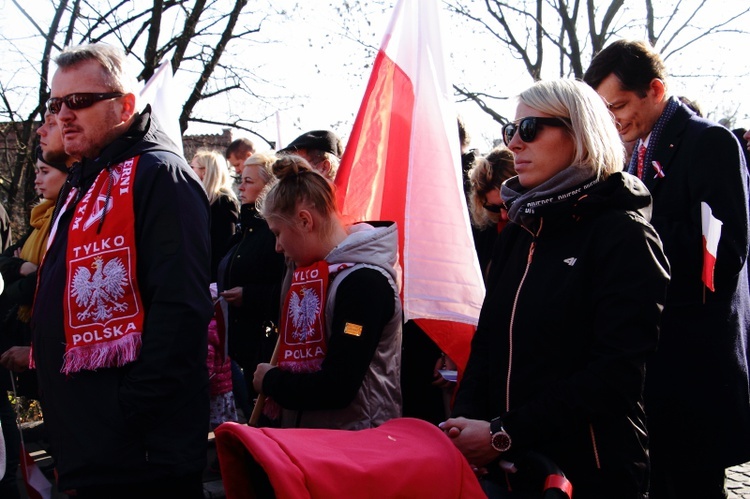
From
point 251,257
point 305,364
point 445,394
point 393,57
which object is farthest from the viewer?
point 251,257

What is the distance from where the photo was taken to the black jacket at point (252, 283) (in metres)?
4.14

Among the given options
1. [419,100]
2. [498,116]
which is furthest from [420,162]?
[498,116]

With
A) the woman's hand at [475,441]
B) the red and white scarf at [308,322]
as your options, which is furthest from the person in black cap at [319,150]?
the woman's hand at [475,441]

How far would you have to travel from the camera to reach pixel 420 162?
3.46 meters

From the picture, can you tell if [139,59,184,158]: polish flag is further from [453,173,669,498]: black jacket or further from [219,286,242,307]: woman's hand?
[453,173,669,498]: black jacket

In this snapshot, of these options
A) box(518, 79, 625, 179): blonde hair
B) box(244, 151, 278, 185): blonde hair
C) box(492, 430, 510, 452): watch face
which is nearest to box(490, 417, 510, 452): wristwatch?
box(492, 430, 510, 452): watch face

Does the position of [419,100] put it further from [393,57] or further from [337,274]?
[337,274]

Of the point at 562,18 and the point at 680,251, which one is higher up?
the point at 562,18

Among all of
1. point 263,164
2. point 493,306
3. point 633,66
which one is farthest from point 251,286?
point 633,66

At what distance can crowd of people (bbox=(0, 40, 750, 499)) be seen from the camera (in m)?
2.02

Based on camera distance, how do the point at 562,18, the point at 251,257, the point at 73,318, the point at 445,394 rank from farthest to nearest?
the point at 562,18
the point at 251,257
the point at 445,394
the point at 73,318

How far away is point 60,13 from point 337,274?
8497 millimetres

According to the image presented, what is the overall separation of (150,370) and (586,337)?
1337 mm

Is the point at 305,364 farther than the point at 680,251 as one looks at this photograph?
Yes
